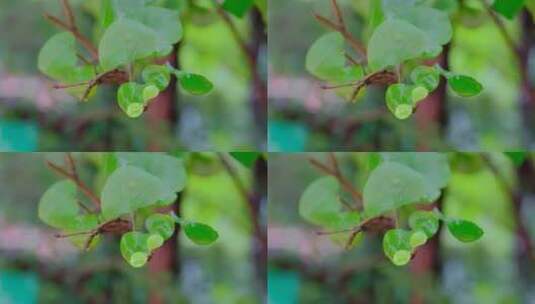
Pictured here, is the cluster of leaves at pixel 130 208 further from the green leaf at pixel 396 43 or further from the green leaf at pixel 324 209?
the green leaf at pixel 396 43

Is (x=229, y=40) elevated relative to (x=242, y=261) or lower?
elevated

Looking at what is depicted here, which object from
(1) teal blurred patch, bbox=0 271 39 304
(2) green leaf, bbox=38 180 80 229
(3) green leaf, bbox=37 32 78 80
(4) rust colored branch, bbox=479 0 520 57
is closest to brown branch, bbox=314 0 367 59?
(4) rust colored branch, bbox=479 0 520 57

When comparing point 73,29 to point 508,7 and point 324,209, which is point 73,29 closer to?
point 324,209

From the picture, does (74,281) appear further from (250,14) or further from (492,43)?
(492,43)

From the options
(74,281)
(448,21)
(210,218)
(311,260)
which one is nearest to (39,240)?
(74,281)

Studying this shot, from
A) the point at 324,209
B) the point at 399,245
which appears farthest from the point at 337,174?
the point at 399,245

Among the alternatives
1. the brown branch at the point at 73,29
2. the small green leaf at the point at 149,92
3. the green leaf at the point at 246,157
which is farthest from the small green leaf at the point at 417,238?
the brown branch at the point at 73,29
